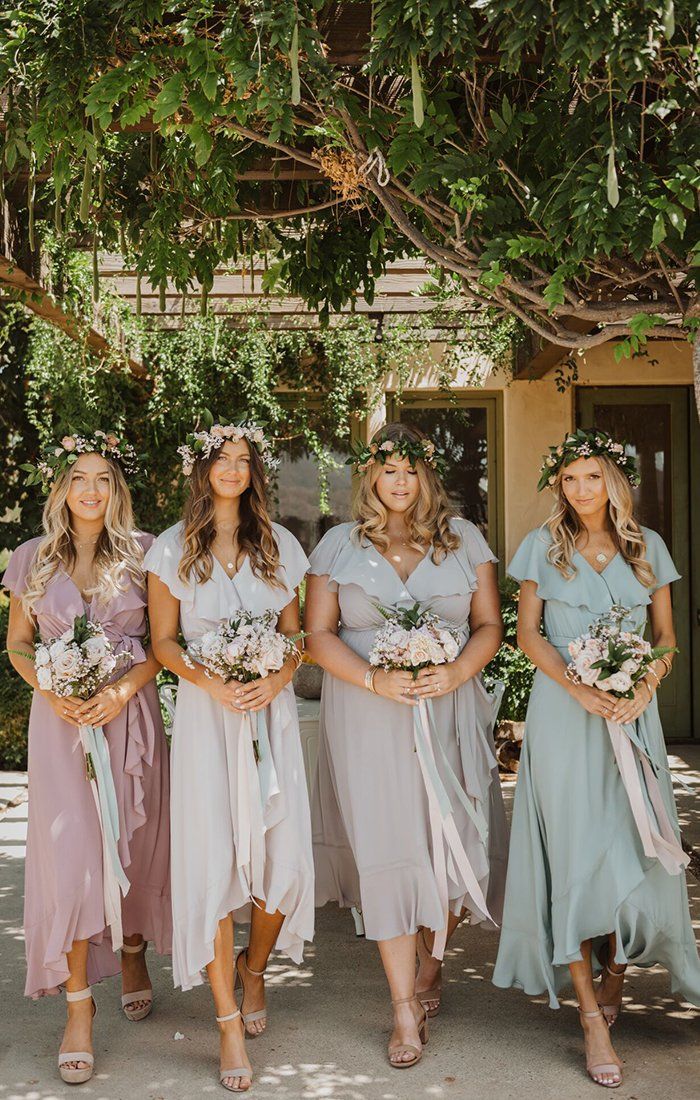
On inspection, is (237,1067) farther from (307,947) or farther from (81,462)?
(81,462)

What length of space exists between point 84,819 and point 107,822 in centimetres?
8

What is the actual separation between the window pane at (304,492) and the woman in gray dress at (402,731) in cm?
501

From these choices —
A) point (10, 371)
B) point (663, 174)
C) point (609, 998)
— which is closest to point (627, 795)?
point (609, 998)

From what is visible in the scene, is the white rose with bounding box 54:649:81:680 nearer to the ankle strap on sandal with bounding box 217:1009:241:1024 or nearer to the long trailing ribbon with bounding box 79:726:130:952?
the long trailing ribbon with bounding box 79:726:130:952

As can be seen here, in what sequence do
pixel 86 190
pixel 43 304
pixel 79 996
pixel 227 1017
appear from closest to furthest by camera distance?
pixel 227 1017 < pixel 79 996 < pixel 86 190 < pixel 43 304

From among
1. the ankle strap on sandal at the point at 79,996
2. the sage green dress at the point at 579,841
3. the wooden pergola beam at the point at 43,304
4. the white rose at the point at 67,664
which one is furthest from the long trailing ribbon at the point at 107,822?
the wooden pergola beam at the point at 43,304

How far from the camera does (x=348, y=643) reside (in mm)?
4109

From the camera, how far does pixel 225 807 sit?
3.69 m

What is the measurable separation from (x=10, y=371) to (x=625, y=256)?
Result: 6.54 m

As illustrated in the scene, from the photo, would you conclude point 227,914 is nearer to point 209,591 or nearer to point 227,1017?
point 227,1017

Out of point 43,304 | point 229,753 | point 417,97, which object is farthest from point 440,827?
point 43,304

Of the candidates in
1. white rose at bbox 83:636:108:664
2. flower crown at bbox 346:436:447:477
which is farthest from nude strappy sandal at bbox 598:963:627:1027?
white rose at bbox 83:636:108:664

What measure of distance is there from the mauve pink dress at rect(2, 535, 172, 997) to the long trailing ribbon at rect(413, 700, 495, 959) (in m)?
1.01

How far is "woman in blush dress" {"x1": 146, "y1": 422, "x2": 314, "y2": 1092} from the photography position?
3.63 meters
